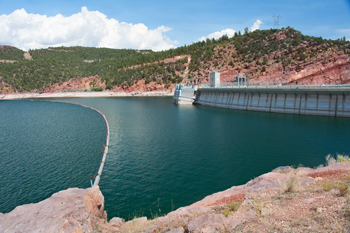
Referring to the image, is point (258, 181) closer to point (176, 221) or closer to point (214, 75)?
point (176, 221)

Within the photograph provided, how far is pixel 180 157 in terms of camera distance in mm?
24797

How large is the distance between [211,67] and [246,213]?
120 meters

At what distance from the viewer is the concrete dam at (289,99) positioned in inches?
1700

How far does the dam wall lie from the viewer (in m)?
43.2

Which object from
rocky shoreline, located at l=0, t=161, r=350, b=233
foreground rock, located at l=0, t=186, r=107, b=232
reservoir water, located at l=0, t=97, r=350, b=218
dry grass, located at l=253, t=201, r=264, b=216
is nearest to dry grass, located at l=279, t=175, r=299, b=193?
rocky shoreline, located at l=0, t=161, r=350, b=233

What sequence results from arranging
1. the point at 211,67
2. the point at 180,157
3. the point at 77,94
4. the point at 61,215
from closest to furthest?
the point at 61,215
the point at 180,157
the point at 211,67
the point at 77,94

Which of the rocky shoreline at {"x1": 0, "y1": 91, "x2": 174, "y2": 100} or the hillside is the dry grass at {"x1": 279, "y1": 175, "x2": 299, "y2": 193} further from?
the rocky shoreline at {"x1": 0, "y1": 91, "x2": 174, "y2": 100}

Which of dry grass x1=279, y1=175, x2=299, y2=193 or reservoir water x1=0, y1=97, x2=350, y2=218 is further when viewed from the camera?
reservoir water x1=0, y1=97, x2=350, y2=218

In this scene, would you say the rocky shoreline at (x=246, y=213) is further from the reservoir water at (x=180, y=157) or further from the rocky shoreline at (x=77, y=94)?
the rocky shoreline at (x=77, y=94)

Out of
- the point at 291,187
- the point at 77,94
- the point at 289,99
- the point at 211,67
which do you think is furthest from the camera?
the point at 77,94

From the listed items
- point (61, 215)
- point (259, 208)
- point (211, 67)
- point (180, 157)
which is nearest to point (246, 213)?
point (259, 208)

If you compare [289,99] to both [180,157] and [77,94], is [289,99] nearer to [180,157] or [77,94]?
[180,157]

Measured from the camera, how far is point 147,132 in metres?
36.6

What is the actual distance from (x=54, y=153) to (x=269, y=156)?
87.9 ft
